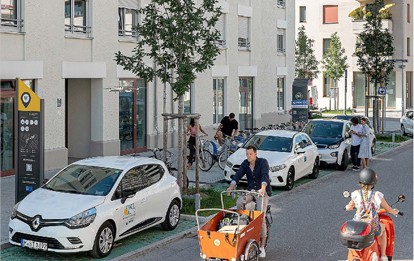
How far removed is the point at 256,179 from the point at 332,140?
12.5m

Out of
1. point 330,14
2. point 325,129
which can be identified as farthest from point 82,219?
point 330,14

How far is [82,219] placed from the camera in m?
10.1

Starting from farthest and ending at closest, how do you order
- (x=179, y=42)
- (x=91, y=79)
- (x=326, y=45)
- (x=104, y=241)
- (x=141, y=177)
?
(x=326, y=45), (x=91, y=79), (x=179, y=42), (x=141, y=177), (x=104, y=241)

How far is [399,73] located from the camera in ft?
196

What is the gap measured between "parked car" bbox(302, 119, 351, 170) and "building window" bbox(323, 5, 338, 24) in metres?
39.9

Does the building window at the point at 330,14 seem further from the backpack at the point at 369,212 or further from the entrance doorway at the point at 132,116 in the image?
the backpack at the point at 369,212

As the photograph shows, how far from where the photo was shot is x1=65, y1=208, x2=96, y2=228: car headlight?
10031mm

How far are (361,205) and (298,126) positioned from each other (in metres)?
21.7

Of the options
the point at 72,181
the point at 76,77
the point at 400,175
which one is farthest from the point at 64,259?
the point at 400,175

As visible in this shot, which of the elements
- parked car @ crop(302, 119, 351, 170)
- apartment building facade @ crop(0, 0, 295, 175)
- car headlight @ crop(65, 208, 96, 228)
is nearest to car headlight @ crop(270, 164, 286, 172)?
parked car @ crop(302, 119, 351, 170)

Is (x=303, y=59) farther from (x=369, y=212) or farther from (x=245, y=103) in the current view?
(x=369, y=212)

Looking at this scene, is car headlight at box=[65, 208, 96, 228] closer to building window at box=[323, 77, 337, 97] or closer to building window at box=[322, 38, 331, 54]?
building window at box=[323, 77, 337, 97]

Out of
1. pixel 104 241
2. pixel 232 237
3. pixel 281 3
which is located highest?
pixel 281 3

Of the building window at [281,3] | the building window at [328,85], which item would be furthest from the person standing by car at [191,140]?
the building window at [328,85]
